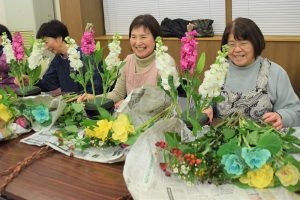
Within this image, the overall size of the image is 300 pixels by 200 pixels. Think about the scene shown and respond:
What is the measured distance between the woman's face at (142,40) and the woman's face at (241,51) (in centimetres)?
52

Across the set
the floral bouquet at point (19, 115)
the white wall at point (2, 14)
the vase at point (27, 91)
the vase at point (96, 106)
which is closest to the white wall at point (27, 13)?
the white wall at point (2, 14)

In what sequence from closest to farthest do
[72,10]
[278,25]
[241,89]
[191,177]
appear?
[191,177] → [241,89] → [278,25] → [72,10]

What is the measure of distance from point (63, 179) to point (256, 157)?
0.64 m

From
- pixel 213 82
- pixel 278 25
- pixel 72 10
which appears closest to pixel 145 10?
pixel 72 10

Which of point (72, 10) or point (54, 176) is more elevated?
point (72, 10)

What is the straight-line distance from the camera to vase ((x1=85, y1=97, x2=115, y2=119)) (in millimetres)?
1512

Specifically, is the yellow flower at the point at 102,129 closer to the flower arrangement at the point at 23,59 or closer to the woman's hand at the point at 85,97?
the woman's hand at the point at 85,97

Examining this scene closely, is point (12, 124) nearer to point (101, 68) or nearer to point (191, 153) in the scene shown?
point (101, 68)

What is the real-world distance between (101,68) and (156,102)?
0.41 meters

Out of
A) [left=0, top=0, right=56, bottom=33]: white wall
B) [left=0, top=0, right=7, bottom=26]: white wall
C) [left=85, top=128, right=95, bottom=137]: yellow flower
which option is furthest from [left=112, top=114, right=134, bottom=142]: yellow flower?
[left=0, top=0, right=7, bottom=26]: white wall

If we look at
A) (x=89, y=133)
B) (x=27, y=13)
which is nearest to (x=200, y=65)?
(x=89, y=133)

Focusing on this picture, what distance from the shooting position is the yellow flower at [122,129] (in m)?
1.25

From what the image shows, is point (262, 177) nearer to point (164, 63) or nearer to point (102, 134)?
point (164, 63)

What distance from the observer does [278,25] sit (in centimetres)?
317
